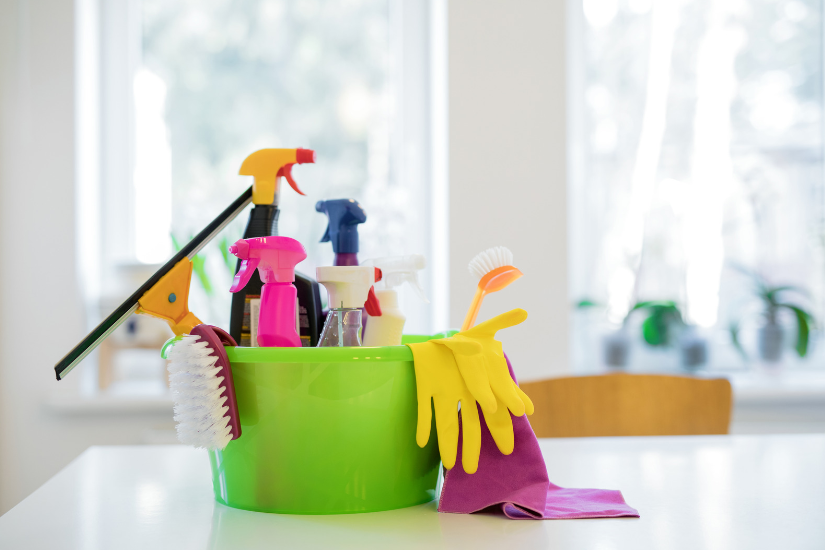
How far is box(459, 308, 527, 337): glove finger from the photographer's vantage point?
42 cm

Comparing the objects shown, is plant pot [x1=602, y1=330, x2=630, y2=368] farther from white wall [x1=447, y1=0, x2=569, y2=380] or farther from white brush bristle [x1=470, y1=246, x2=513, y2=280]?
white brush bristle [x1=470, y1=246, x2=513, y2=280]

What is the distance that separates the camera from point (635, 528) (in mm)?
423

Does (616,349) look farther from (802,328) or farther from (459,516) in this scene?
(459,516)

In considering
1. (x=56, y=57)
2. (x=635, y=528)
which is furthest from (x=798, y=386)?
(x=56, y=57)

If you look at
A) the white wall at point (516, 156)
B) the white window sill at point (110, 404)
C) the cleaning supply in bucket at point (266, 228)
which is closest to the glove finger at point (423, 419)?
the cleaning supply in bucket at point (266, 228)

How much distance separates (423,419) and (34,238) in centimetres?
138

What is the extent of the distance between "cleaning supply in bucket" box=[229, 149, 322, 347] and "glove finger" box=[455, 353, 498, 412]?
0.13 meters

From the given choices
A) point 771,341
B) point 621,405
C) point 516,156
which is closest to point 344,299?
point 621,405

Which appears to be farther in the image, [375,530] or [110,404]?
[110,404]

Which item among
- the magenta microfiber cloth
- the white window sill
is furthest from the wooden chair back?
the white window sill

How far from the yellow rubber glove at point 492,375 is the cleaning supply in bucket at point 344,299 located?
0.19 ft

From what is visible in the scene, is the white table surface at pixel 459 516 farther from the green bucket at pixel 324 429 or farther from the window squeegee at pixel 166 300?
the window squeegee at pixel 166 300

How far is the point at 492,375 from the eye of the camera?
0.44m

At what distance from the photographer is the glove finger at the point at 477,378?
1.39 feet
